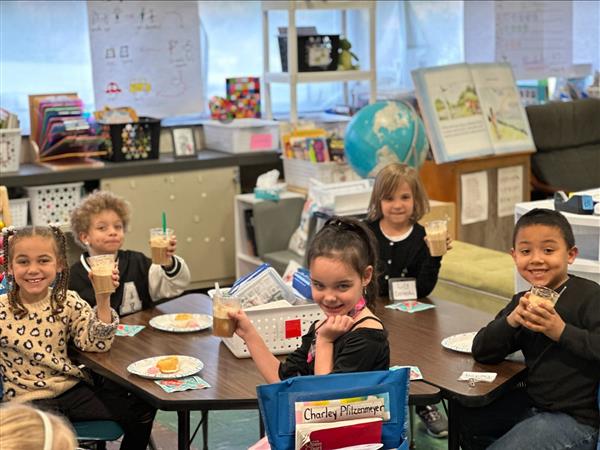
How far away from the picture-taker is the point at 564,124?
7289mm

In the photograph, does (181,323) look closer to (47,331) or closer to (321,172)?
(47,331)

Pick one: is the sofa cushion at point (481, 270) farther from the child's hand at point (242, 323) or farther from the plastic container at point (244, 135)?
the child's hand at point (242, 323)

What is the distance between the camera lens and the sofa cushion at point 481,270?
201 inches

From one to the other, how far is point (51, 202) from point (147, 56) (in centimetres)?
136

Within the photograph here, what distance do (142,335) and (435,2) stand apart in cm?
Result: 549

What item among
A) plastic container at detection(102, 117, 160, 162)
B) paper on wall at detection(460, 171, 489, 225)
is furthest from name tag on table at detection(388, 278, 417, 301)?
plastic container at detection(102, 117, 160, 162)

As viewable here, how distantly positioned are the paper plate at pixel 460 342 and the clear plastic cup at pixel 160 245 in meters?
1.12

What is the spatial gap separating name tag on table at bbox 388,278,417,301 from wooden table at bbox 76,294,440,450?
69 centimetres

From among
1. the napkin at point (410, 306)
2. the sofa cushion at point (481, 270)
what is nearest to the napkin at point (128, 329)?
the napkin at point (410, 306)

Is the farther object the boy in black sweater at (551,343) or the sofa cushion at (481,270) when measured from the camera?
the sofa cushion at (481,270)

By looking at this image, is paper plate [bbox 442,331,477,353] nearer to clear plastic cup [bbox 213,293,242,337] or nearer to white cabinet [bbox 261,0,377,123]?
clear plastic cup [bbox 213,293,242,337]

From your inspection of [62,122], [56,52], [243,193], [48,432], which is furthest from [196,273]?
[48,432]

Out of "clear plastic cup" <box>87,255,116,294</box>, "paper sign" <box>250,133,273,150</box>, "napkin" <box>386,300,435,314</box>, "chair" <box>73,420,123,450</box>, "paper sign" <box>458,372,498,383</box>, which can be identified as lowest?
"chair" <box>73,420,123,450</box>

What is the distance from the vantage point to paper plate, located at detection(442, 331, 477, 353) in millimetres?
3322
